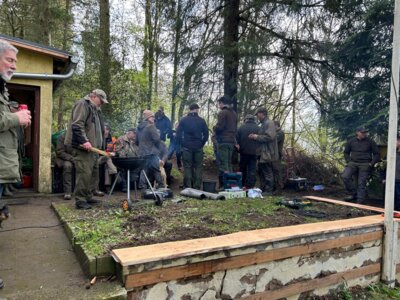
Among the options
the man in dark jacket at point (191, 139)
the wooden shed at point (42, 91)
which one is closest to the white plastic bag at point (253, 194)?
the man in dark jacket at point (191, 139)

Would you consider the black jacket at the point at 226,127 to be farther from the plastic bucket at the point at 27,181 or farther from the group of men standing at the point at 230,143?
the plastic bucket at the point at 27,181

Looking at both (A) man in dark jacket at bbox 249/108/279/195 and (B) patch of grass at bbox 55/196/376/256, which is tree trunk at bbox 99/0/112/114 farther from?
(B) patch of grass at bbox 55/196/376/256

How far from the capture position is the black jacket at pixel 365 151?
6.59m

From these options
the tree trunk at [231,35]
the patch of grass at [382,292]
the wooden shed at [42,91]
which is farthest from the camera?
the tree trunk at [231,35]

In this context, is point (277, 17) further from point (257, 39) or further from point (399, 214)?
point (399, 214)

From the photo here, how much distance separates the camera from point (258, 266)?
280 centimetres

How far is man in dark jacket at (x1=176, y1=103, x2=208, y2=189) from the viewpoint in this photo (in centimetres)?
663

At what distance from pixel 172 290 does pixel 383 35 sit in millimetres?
6716

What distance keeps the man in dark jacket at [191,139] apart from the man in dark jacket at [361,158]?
3.06m

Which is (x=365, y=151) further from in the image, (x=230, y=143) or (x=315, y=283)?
(x=315, y=283)

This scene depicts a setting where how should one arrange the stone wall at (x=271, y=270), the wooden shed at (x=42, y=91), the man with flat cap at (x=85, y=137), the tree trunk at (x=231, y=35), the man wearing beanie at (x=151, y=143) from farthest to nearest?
the tree trunk at (x=231, y=35), the man wearing beanie at (x=151, y=143), the wooden shed at (x=42, y=91), the man with flat cap at (x=85, y=137), the stone wall at (x=271, y=270)

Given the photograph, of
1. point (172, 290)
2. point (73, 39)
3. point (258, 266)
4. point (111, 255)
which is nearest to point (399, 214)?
point (258, 266)

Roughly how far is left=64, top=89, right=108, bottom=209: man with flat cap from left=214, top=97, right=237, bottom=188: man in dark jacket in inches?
113

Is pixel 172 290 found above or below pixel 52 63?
below
